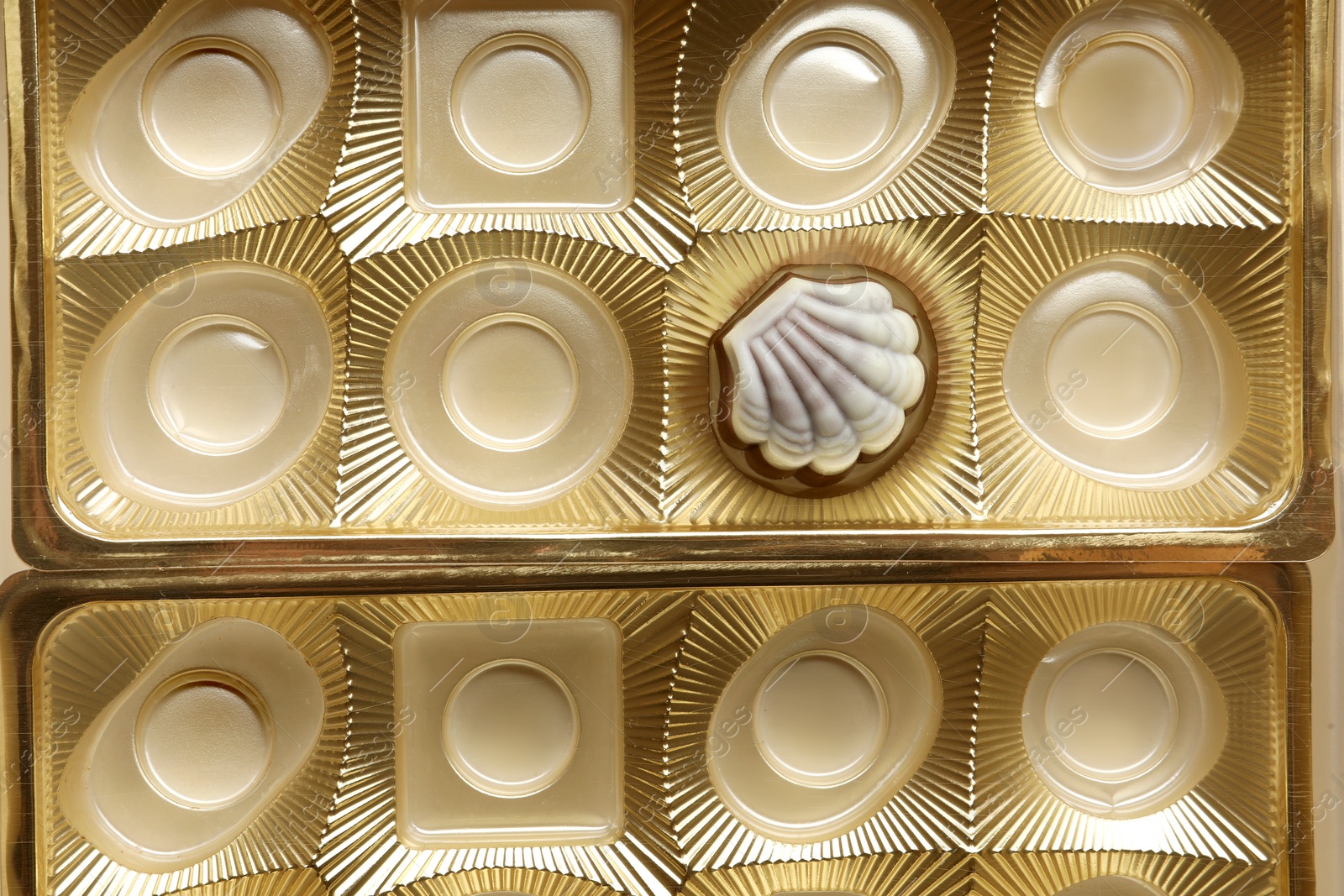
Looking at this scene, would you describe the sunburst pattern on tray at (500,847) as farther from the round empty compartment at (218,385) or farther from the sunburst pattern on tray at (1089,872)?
the sunburst pattern on tray at (1089,872)

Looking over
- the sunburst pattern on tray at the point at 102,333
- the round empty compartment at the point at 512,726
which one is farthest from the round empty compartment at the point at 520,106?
the round empty compartment at the point at 512,726

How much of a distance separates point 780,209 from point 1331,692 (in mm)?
Result: 836

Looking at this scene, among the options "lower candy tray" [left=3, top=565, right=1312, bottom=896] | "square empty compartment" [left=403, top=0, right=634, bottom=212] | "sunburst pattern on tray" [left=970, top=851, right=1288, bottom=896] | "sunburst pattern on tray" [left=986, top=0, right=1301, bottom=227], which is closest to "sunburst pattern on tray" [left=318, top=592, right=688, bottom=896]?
"lower candy tray" [left=3, top=565, right=1312, bottom=896]

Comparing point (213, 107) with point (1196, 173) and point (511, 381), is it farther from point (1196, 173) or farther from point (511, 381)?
point (1196, 173)

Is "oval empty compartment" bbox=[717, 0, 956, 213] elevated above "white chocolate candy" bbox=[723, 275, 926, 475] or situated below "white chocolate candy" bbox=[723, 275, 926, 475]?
above

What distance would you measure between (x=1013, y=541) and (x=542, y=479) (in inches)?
21.0

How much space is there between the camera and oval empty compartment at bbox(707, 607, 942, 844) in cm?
98

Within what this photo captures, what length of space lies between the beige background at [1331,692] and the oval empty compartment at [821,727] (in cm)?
43

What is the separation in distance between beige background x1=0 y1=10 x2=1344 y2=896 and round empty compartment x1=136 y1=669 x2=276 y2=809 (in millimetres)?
1192

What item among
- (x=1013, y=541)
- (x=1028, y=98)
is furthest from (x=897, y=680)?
(x=1028, y=98)

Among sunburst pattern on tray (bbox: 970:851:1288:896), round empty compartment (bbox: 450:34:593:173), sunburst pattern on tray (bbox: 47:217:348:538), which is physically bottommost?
sunburst pattern on tray (bbox: 970:851:1288:896)

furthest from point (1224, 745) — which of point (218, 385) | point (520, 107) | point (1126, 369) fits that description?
point (218, 385)

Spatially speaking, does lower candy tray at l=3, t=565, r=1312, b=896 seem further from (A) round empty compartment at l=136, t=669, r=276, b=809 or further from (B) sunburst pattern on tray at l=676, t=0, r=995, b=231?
(B) sunburst pattern on tray at l=676, t=0, r=995, b=231

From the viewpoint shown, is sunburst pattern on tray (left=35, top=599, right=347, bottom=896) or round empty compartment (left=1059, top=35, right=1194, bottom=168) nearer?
sunburst pattern on tray (left=35, top=599, right=347, bottom=896)
